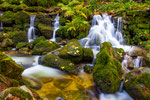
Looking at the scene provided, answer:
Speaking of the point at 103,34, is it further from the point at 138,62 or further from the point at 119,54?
the point at 138,62

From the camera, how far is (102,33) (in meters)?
9.69

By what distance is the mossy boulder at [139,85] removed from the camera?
3.82 meters

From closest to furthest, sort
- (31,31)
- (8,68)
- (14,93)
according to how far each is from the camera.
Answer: (14,93) → (8,68) → (31,31)

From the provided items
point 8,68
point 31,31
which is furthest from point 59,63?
point 31,31

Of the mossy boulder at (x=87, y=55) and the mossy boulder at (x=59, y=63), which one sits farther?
the mossy boulder at (x=87, y=55)

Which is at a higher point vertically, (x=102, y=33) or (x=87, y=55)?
(x=102, y=33)

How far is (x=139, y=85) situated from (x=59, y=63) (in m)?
3.55

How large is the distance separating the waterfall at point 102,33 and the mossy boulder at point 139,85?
13.8 feet

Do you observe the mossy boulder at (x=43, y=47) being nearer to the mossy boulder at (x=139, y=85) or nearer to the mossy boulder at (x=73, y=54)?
the mossy boulder at (x=73, y=54)

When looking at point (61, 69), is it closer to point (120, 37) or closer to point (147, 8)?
point (120, 37)

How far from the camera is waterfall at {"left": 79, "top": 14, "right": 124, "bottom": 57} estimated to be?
29.7 feet

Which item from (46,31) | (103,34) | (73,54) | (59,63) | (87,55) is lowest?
(59,63)

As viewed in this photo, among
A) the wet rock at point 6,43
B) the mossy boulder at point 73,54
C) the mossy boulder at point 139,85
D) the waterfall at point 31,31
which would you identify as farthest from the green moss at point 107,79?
the waterfall at point 31,31

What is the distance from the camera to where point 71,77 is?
5.45 m
